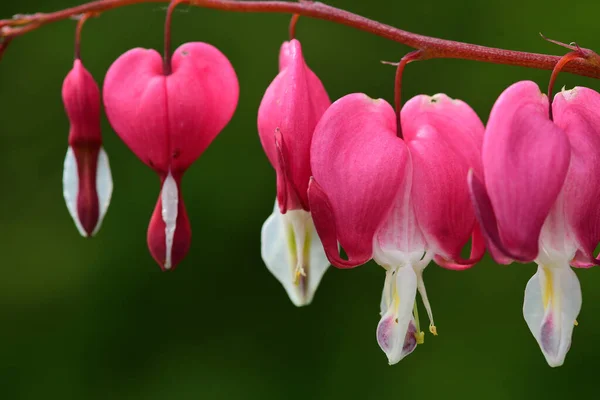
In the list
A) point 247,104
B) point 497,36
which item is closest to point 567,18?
point 497,36

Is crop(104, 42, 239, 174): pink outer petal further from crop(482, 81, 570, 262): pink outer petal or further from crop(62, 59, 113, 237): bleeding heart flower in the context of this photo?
crop(482, 81, 570, 262): pink outer petal

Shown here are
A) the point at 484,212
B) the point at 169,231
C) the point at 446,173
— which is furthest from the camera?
→ the point at 169,231

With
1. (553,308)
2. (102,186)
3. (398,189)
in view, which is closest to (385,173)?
(398,189)

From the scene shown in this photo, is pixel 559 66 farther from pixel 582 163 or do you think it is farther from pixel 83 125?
pixel 83 125

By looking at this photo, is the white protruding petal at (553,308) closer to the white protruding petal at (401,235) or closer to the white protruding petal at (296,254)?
the white protruding petal at (401,235)

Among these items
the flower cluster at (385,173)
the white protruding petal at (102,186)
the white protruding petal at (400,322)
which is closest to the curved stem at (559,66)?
the flower cluster at (385,173)

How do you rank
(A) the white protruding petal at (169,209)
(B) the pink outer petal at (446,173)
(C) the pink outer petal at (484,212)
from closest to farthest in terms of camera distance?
(C) the pink outer petal at (484,212) → (B) the pink outer petal at (446,173) → (A) the white protruding petal at (169,209)

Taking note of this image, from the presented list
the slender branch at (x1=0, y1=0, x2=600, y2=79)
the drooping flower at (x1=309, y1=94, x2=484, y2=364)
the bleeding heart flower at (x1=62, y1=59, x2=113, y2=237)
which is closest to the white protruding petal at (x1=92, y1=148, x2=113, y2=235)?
the bleeding heart flower at (x1=62, y1=59, x2=113, y2=237)
